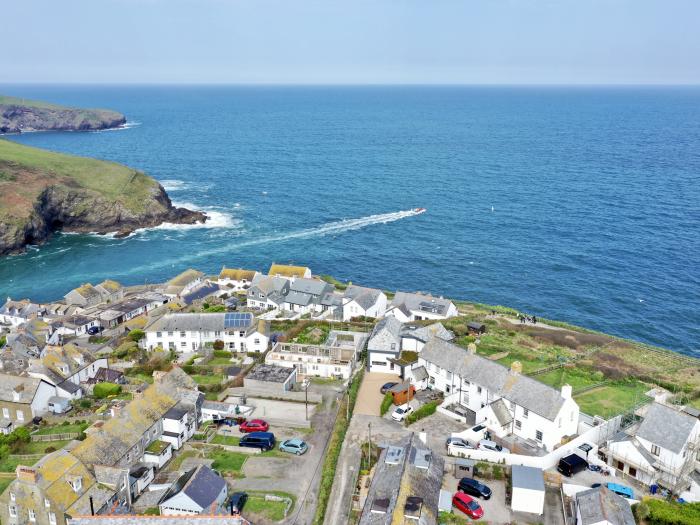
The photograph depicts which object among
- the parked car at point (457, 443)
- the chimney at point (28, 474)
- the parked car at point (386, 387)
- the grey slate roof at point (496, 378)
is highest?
the grey slate roof at point (496, 378)

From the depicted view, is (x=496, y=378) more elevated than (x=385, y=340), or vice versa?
(x=496, y=378)

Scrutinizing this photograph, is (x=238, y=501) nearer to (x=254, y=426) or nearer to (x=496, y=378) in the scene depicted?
(x=254, y=426)

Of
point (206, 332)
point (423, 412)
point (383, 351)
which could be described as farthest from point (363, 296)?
point (423, 412)

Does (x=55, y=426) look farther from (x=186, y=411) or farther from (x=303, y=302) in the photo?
(x=303, y=302)

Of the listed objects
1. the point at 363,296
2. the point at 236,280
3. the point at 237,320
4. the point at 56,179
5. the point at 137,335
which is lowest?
the point at 137,335

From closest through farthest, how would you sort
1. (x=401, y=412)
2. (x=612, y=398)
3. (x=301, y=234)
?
(x=401, y=412)
(x=612, y=398)
(x=301, y=234)

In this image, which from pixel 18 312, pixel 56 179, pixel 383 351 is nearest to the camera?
pixel 383 351

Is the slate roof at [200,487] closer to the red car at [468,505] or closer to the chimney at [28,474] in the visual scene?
the chimney at [28,474]

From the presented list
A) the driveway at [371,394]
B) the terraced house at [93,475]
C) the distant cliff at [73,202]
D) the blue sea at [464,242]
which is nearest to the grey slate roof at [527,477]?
the driveway at [371,394]
